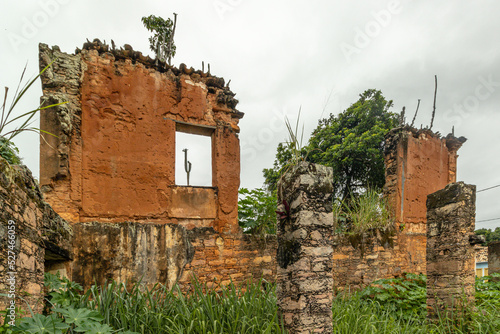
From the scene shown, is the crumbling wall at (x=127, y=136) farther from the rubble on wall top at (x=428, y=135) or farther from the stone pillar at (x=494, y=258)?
the stone pillar at (x=494, y=258)

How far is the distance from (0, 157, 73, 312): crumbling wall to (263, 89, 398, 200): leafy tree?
31.6ft

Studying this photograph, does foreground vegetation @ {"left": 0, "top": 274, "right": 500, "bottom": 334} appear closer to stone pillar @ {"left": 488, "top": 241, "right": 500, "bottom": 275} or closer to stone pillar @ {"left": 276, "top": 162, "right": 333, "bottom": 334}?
stone pillar @ {"left": 276, "top": 162, "right": 333, "bottom": 334}

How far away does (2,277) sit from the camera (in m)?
2.35

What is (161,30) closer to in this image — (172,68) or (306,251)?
(172,68)

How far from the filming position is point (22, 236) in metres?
2.69

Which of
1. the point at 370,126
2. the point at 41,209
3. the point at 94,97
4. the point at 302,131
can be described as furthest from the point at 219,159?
the point at 370,126

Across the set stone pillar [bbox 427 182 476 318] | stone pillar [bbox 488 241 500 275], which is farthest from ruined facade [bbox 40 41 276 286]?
stone pillar [bbox 488 241 500 275]

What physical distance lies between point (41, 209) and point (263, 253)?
164 inches

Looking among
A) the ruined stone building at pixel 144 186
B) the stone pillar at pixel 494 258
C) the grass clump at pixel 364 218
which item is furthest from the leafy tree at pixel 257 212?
the stone pillar at pixel 494 258

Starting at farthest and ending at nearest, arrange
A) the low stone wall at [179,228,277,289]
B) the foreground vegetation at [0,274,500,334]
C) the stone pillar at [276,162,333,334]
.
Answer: the low stone wall at [179,228,277,289], the stone pillar at [276,162,333,334], the foreground vegetation at [0,274,500,334]

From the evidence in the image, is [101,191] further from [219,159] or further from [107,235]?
[219,159]

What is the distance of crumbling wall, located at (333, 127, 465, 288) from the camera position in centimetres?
698

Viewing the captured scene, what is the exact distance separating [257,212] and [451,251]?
363 cm

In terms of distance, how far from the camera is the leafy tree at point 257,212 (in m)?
6.51
